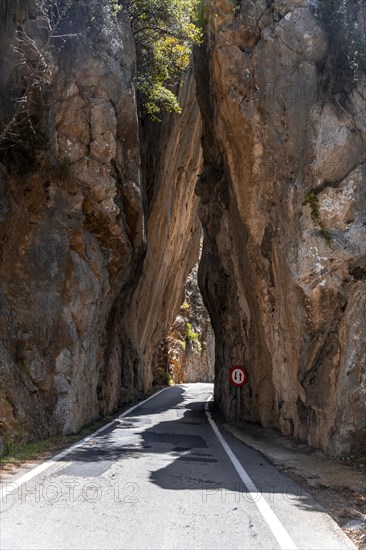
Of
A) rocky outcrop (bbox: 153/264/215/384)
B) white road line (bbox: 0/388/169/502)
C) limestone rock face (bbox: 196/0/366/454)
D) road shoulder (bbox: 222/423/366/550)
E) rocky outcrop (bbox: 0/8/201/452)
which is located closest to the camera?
road shoulder (bbox: 222/423/366/550)

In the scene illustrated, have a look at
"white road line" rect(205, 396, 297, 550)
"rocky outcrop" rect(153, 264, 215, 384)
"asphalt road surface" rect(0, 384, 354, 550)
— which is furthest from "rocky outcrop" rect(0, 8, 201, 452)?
"rocky outcrop" rect(153, 264, 215, 384)

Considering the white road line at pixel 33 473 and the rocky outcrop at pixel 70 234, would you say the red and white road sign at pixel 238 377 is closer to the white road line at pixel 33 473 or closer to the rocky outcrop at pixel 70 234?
the rocky outcrop at pixel 70 234

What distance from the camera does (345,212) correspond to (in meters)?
12.1

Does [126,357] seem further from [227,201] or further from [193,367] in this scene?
[193,367]

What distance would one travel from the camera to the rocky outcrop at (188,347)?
46.8 meters

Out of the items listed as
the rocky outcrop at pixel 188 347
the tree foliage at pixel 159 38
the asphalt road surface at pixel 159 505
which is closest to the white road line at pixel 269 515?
the asphalt road surface at pixel 159 505

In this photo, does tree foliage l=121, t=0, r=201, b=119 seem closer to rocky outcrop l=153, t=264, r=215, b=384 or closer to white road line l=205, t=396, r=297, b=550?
white road line l=205, t=396, r=297, b=550

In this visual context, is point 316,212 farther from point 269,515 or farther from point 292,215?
point 269,515

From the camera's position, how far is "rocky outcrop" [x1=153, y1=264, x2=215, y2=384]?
46750mm

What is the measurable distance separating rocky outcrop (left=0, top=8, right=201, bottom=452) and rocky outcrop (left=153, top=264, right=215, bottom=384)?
2506cm

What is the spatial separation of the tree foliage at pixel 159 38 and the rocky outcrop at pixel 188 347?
27.8m

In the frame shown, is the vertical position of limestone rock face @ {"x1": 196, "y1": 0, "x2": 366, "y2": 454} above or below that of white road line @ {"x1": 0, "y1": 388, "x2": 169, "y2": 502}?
above

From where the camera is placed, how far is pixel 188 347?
178 ft

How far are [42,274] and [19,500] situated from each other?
26.8 feet
